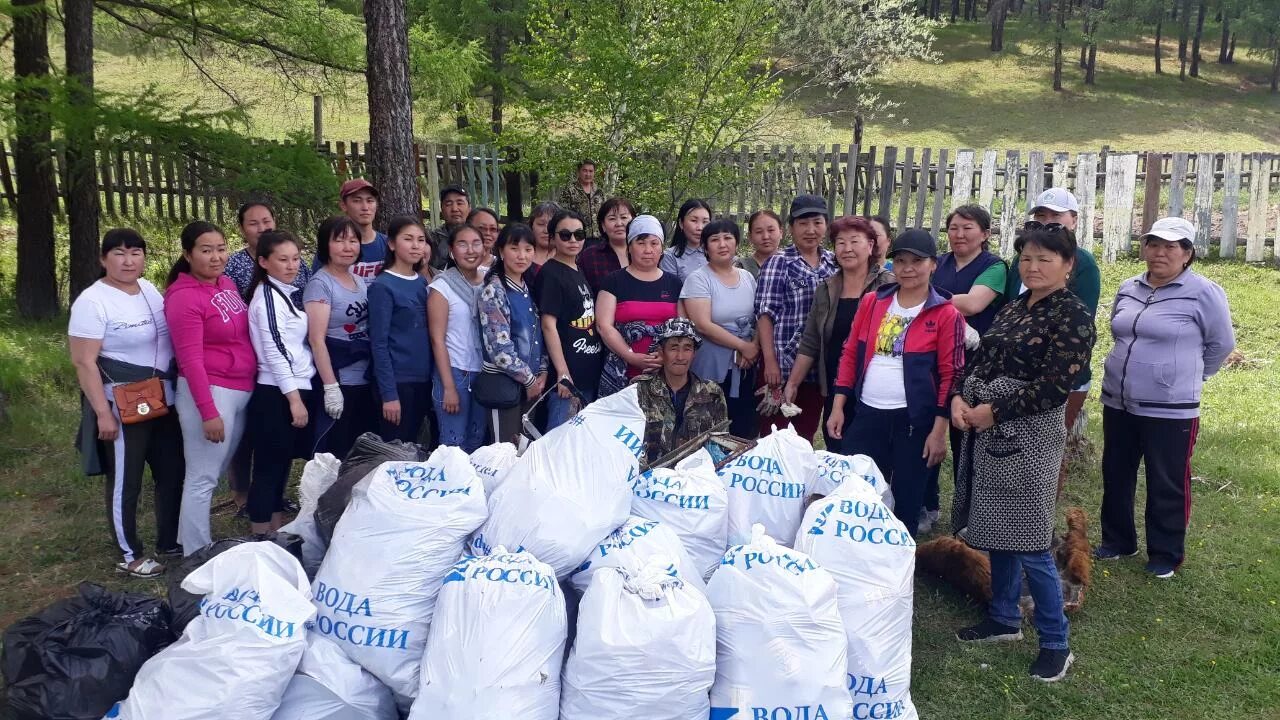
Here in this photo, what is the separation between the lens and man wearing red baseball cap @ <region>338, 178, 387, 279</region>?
15.8 feet

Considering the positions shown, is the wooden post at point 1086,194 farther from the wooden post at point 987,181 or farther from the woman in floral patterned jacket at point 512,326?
the woman in floral patterned jacket at point 512,326

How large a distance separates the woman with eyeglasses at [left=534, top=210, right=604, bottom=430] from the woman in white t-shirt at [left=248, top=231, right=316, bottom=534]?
113cm

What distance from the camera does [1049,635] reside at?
347 centimetres

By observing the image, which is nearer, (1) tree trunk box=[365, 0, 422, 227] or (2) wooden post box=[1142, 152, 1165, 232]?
(1) tree trunk box=[365, 0, 422, 227]

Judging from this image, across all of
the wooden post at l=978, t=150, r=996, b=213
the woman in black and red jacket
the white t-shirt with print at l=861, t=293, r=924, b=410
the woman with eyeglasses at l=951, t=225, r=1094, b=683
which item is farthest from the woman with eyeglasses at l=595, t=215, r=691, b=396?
the wooden post at l=978, t=150, r=996, b=213

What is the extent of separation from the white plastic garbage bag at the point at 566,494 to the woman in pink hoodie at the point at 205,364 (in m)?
1.53

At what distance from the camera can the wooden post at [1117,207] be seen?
36.0 ft

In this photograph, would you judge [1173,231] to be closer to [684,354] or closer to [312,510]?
[684,354]

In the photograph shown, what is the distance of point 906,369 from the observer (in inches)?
151

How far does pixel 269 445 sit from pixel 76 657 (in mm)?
1491

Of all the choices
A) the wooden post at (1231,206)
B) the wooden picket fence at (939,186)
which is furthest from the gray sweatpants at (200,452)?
the wooden post at (1231,206)

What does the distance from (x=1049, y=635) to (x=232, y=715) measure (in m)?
2.82

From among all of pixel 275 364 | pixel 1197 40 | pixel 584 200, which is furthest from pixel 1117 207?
pixel 1197 40

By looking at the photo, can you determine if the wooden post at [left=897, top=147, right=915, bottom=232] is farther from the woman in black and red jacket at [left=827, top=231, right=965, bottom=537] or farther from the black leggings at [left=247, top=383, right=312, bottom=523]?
the black leggings at [left=247, top=383, right=312, bottom=523]
